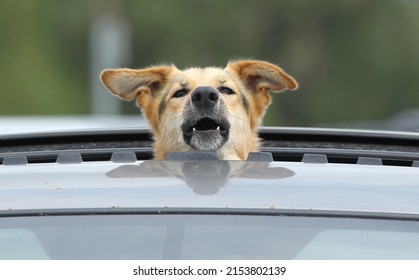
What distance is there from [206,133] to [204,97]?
0.81 ft

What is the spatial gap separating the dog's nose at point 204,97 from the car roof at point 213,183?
4.65 ft

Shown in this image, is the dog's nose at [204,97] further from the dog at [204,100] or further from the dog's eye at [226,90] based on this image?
the dog's eye at [226,90]

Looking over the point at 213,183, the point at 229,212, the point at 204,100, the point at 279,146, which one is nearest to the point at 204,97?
the point at 204,100

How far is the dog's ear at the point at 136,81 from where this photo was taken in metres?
5.70

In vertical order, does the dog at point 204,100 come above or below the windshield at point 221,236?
above

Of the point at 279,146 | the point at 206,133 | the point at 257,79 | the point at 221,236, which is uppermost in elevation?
the point at 257,79

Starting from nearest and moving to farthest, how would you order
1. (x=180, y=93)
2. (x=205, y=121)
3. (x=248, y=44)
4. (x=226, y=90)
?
(x=205, y=121) → (x=180, y=93) → (x=226, y=90) → (x=248, y=44)

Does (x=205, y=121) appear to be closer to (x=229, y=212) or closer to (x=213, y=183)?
(x=213, y=183)

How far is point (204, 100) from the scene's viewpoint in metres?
5.42

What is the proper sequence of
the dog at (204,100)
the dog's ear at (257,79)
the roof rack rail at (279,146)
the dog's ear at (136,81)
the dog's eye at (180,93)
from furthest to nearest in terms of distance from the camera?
1. the dog's ear at (257,79)
2. the dog's eye at (180,93)
3. the dog's ear at (136,81)
4. the dog at (204,100)
5. the roof rack rail at (279,146)

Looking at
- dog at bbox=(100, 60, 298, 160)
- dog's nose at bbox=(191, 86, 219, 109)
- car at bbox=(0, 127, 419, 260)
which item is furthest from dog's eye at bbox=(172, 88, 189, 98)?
car at bbox=(0, 127, 419, 260)

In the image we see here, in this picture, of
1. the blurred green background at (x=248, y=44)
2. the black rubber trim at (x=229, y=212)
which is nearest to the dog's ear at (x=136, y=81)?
the black rubber trim at (x=229, y=212)

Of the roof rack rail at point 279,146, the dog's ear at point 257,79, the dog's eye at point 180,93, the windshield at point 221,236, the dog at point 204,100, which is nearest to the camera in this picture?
the windshield at point 221,236
